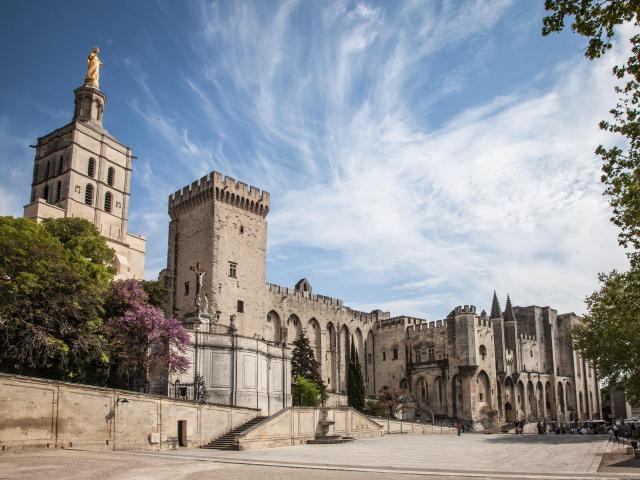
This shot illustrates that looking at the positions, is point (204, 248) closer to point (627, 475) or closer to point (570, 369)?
point (627, 475)

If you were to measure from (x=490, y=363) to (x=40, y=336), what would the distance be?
1737 inches

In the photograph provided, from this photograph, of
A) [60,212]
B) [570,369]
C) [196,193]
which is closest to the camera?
[196,193]

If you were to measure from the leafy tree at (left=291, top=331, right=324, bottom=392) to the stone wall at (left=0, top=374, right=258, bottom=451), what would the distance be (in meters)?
19.1

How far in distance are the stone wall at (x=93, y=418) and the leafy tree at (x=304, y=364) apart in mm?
19063

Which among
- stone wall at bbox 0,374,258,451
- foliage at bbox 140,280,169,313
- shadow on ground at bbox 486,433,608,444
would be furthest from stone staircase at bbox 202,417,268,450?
shadow on ground at bbox 486,433,608,444

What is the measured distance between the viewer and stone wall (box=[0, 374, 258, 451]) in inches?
746

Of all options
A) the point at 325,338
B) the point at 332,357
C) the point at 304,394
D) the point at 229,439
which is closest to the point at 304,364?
the point at 304,394

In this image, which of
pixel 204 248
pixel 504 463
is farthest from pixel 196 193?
pixel 504 463

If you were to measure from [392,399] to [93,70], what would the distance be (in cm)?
3935

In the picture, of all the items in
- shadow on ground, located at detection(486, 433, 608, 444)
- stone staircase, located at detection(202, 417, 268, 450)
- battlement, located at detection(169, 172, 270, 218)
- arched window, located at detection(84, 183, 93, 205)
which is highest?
arched window, located at detection(84, 183, 93, 205)

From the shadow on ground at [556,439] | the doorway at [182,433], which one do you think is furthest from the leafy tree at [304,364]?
the doorway at [182,433]

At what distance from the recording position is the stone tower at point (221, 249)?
42.1 metres

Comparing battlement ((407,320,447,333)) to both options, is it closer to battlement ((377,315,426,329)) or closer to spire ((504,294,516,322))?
battlement ((377,315,426,329))

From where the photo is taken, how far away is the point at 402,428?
139 ft
